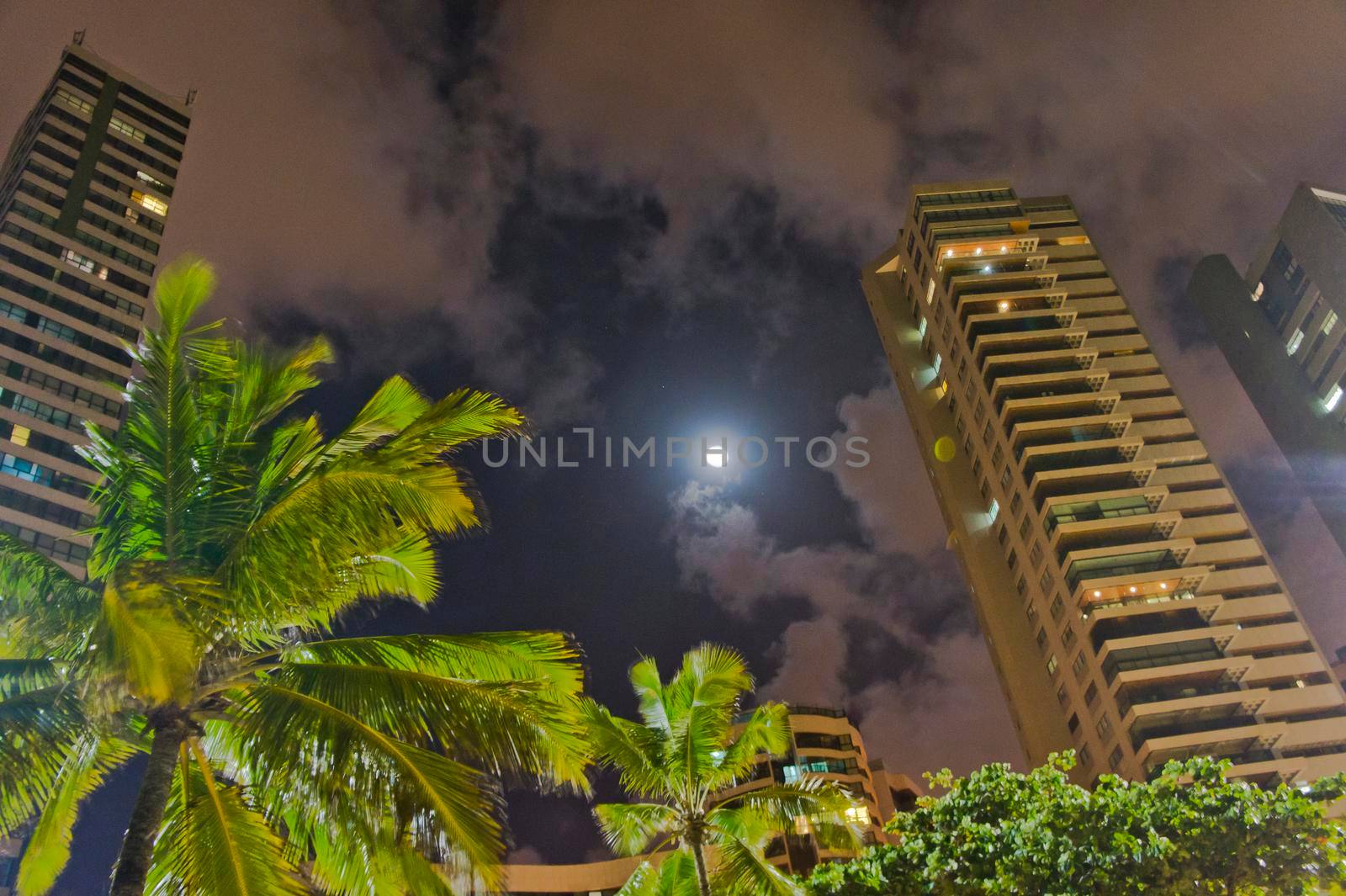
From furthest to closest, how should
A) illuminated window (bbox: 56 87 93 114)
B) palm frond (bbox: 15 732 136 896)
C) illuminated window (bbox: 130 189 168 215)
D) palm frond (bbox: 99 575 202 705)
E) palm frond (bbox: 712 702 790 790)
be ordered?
1. illuminated window (bbox: 56 87 93 114)
2. illuminated window (bbox: 130 189 168 215)
3. palm frond (bbox: 712 702 790 790)
4. palm frond (bbox: 15 732 136 896)
5. palm frond (bbox: 99 575 202 705)

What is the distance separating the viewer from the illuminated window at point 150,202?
9288 cm

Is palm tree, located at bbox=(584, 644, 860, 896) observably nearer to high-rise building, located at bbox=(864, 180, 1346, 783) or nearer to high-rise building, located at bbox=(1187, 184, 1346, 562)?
high-rise building, located at bbox=(864, 180, 1346, 783)

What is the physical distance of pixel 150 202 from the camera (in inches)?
3693

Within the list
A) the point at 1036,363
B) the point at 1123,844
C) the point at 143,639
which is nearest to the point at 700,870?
the point at 1123,844

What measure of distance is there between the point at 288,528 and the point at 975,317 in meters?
80.3

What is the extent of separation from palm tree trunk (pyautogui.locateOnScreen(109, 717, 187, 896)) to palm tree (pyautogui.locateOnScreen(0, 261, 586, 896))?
0.02 meters

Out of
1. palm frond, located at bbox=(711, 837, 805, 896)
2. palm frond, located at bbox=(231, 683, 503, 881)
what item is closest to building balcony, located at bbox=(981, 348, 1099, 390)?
palm frond, located at bbox=(711, 837, 805, 896)

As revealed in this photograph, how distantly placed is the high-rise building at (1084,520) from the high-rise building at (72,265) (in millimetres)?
69317

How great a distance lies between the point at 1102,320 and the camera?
85250 millimetres

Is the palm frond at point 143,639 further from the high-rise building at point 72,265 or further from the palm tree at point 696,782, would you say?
the high-rise building at point 72,265

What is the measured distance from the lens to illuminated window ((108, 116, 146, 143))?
95.9 metres

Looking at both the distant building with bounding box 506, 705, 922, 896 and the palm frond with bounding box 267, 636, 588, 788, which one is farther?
the distant building with bounding box 506, 705, 922, 896

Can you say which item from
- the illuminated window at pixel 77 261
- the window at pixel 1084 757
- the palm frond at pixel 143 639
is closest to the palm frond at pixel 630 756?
the palm frond at pixel 143 639

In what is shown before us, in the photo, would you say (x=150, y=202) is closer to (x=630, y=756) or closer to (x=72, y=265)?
(x=72, y=265)
